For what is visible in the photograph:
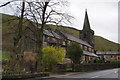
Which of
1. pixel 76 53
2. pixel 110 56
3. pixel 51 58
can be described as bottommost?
pixel 110 56

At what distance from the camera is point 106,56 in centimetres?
12575

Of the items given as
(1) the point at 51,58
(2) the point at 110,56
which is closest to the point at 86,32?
(2) the point at 110,56

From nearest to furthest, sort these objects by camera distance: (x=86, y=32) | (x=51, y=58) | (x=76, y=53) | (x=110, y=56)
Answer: (x=51, y=58) < (x=76, y=53) < (x=86, y=32) < (x=110, y=56)

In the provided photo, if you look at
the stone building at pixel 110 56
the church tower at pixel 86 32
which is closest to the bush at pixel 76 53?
the church tower at pixel 86 32

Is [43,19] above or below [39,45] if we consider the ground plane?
above

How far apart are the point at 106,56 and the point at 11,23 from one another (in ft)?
354

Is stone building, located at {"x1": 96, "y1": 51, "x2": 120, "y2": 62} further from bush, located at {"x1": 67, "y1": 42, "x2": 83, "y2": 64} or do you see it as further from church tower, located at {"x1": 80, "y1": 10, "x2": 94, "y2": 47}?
bush, located at {"x1": 67, "y1": 42, "x2": 83, "y2": 64}

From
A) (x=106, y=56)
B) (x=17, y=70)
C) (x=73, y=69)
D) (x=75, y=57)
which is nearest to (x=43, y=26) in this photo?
(x=17, y=70)

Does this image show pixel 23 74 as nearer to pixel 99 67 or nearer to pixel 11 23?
pixel 11 23

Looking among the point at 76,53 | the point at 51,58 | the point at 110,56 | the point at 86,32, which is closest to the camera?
the point at 51,58

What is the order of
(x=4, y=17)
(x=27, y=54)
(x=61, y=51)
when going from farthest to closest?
(x=27, y=54) → (x=61, y=51) → (x=4, y=17)

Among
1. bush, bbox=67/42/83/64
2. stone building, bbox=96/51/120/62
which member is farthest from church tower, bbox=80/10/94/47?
bush, bbox=67/42/83/64

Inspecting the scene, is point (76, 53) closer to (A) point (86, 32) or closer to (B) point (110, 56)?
(A) point (86, 32)

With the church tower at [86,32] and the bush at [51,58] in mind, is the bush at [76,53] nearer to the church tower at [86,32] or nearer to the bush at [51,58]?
the bush at [51,58]
